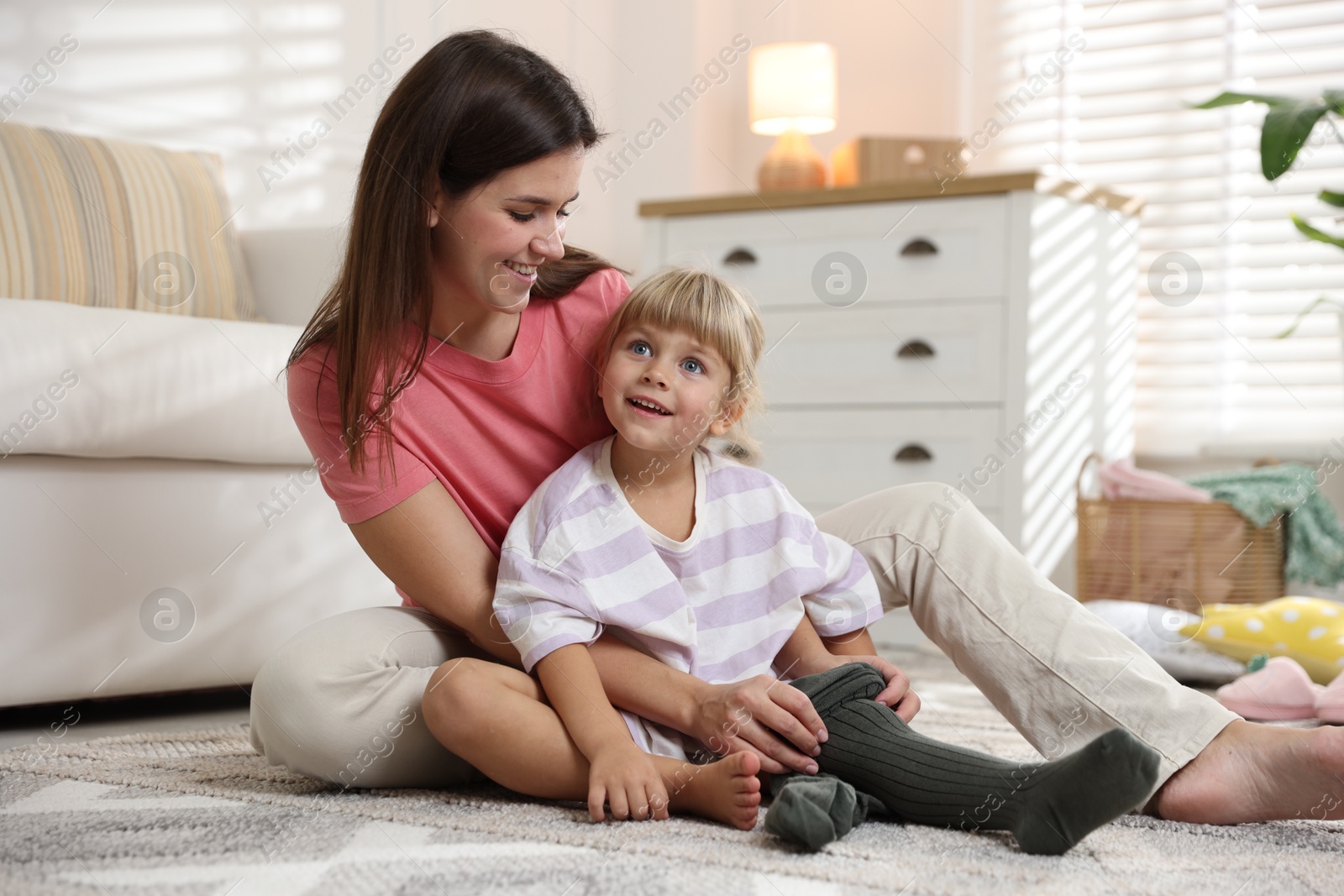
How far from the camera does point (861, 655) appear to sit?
0.98 m

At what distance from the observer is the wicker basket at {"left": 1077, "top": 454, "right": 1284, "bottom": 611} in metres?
1.99

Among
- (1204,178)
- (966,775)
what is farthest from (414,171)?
(1204,178)

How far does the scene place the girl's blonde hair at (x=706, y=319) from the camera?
38.3 inches

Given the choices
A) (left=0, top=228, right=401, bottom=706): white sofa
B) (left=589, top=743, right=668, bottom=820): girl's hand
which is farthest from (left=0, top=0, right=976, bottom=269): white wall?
(left=589, top=743, right=668, bottom=820): girl's hand

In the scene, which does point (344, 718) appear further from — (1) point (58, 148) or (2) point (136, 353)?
(1) point (58, 148)

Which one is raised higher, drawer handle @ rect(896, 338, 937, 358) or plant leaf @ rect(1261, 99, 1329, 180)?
plant leaf @ rect(1261, 99, 1329, 180)

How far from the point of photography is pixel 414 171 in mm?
943

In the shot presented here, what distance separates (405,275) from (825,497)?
4.28ft

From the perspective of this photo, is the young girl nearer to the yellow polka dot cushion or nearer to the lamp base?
the yellow polka dot cushion

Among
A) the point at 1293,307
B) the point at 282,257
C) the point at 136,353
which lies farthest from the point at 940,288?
the point at 136,353

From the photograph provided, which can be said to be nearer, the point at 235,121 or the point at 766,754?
the point at 766,754

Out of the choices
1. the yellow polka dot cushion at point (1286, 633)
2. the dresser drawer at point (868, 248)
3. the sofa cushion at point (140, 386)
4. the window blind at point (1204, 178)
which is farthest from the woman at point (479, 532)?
the window blind at point (1204, 178)

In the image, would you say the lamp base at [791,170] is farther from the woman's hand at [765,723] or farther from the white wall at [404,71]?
the woman's hand at [765,723]

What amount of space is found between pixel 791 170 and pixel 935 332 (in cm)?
52
